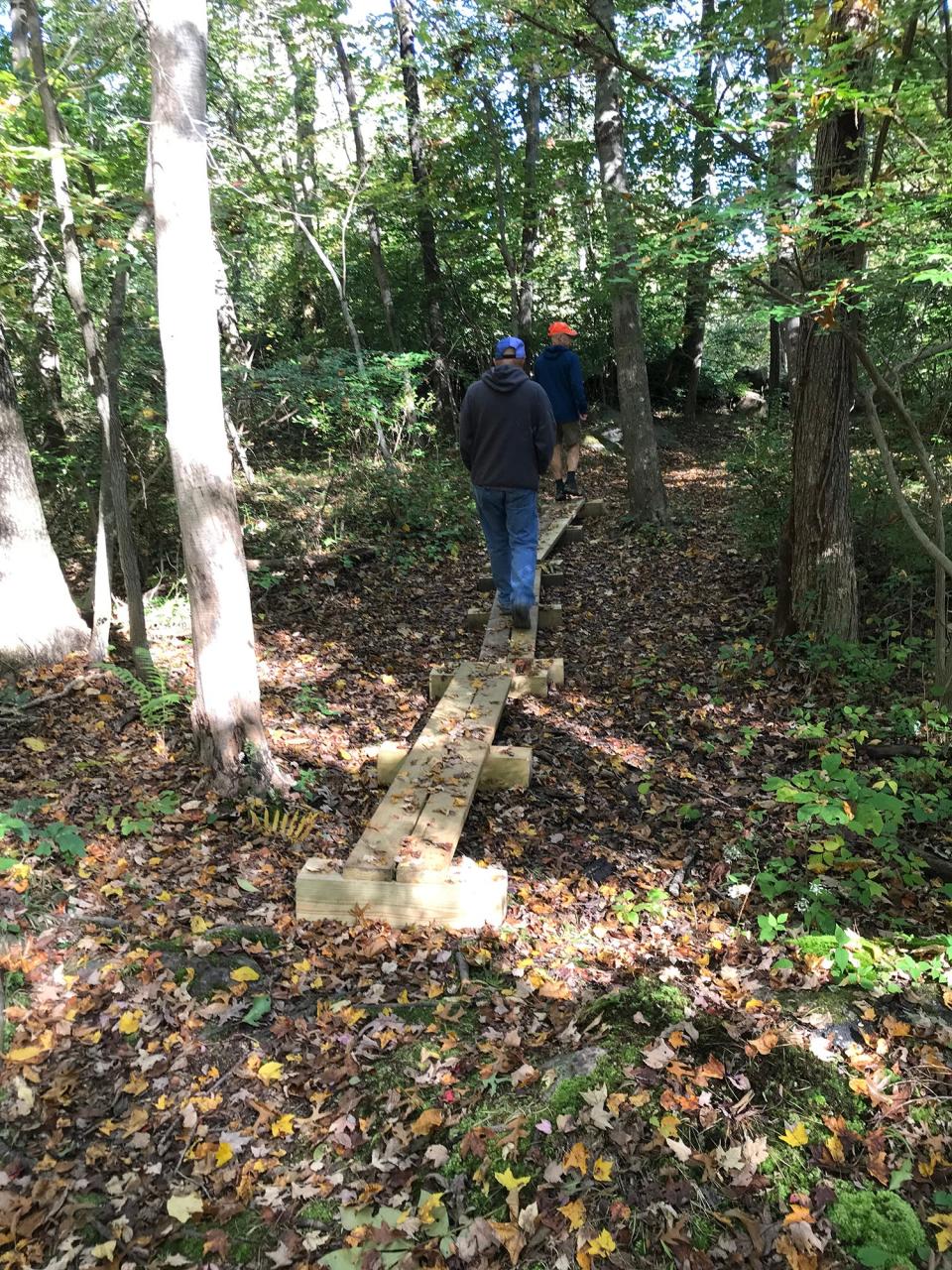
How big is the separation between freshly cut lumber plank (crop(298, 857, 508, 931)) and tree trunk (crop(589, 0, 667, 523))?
293 inches

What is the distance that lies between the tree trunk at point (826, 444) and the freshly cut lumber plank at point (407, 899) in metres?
4.25

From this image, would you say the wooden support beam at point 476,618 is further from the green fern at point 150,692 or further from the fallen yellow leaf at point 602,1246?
the fallen yellow leaf at point 602,1246

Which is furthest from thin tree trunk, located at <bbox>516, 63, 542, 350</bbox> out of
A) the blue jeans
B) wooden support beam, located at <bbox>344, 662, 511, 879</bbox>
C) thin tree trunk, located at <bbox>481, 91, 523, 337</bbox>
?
wooden support beam, located at <bbox>344, 662, 511, 879</bbox>

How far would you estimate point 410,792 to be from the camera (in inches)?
189

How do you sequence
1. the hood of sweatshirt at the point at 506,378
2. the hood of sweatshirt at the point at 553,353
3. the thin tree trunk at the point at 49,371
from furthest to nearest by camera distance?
the hood of sweatshirt at the point at 553,353 → the thin tree trunk at the point at 49,371 → the hood of sweatshirt at the point at 506,378

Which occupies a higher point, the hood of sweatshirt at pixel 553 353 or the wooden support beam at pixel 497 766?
the hood of sweatshirt at pixel 553 353

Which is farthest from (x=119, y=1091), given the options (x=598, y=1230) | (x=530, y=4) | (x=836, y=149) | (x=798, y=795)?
(x=530, y=4)

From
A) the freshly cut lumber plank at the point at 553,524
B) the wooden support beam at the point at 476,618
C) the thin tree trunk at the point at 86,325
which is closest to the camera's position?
the thin tree trunk at the point at 86,325

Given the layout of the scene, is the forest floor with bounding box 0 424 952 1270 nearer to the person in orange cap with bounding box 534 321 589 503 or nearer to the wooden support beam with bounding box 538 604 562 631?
the wooden support beam with bounding box 538 604 562 631

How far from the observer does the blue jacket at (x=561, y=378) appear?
10.4 m

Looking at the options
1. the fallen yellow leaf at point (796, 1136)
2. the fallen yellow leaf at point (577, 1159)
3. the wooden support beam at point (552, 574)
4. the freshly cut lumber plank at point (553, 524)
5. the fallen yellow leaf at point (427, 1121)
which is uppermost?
the freshly cut lumber plank at point (553, 524)

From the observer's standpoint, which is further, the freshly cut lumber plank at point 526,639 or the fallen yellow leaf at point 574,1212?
the freshly cut lumber plank at point 526,639

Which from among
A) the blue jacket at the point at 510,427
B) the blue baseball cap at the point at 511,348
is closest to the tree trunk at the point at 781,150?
the blue jacket at the point at 510,427

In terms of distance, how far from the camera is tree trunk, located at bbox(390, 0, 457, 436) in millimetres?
13367
